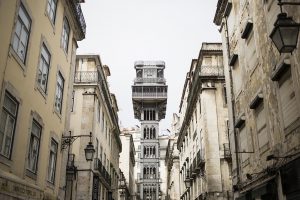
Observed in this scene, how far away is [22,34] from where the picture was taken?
12273 millimetres

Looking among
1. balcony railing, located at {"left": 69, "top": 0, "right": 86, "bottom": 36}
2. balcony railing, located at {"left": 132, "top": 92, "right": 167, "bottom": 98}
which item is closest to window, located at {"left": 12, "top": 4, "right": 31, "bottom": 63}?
balcony railing, located at {"left": 69, "top": 0, "right": 86, "bottom": 36}

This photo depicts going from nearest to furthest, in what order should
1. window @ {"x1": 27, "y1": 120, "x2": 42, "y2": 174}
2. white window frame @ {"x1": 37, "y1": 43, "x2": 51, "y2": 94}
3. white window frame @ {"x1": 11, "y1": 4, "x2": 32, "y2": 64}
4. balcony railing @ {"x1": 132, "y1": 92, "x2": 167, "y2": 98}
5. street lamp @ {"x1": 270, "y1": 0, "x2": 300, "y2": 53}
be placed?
street lamp @ {"x1": 270, "y1": 0, "x2": 300, "y2": 53}
white window frame @ {"x1": 11, "y1": 4, "x2": 32, "y2": 64}
window @ {"x1": 27, "y1": 120, "x2": 42, "y2": 174}
white window frame @ {"x1": 37, "y1": 43, "x2": 51, "y2": 94}
balcony railing @ {"x1": 132, "y1": 92, "x2": 167, "y2": 98}

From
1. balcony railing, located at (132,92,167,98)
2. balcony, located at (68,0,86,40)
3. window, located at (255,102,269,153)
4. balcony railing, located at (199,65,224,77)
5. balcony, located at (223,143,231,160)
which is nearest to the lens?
window, located at (255,102,269,153)

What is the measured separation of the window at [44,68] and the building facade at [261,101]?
7834mm

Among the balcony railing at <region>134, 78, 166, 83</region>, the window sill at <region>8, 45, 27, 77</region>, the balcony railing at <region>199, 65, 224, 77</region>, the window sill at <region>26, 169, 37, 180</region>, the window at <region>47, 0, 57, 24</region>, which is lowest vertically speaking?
the window sill at <region>26, 169, 37, 180</region>

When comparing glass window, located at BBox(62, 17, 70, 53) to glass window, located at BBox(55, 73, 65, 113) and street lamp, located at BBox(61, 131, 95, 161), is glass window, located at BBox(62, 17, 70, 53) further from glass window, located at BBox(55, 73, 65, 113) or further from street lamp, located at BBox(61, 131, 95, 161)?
street lamp, located at BBox(61, 131, 95, 161)

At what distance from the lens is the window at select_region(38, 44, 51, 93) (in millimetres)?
14383

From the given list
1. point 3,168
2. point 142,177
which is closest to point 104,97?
point 3,168

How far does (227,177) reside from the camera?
86.3 feet

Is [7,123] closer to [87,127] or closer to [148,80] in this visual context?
[87,127]

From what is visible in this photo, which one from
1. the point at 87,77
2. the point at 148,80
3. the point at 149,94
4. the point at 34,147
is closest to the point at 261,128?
the point at 34,147

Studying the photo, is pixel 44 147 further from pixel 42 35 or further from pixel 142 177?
pixel 142 177

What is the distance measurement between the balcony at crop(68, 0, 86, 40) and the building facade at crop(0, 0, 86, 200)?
0.18 feet

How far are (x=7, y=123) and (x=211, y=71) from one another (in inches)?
780
